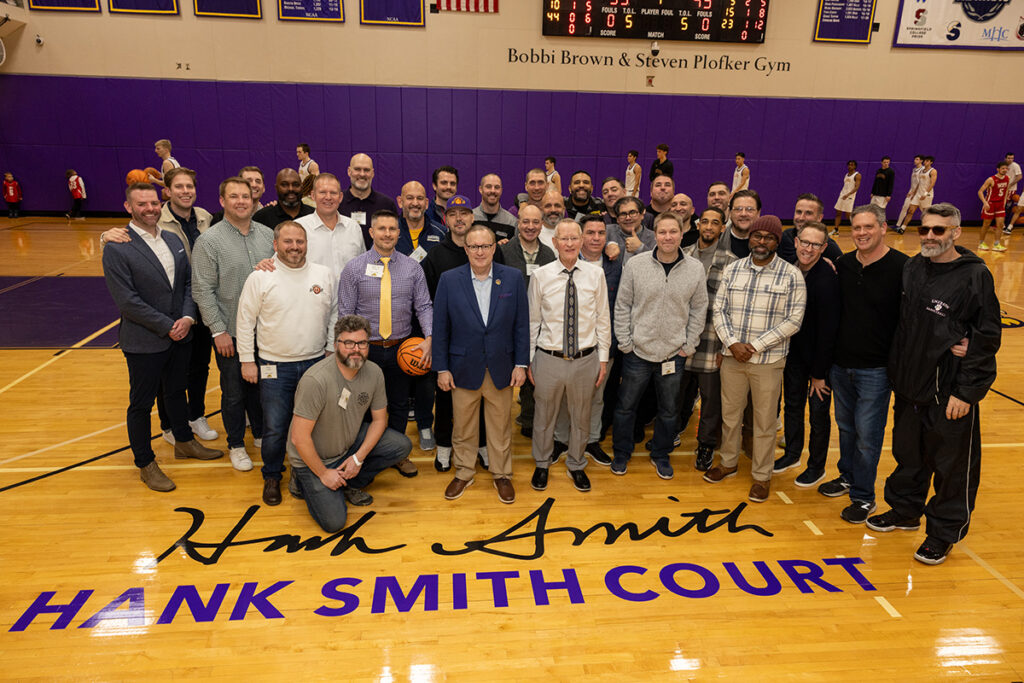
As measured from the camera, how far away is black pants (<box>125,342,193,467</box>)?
14.2 feet

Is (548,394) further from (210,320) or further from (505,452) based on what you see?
(210,320)

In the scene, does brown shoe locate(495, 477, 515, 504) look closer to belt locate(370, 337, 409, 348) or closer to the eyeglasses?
belt locate(370, 337, 409, 348)

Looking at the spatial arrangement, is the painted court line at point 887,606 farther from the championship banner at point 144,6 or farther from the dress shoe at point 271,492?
the championship banner at point 144,6

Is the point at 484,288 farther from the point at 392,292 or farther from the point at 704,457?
the point at 704,457

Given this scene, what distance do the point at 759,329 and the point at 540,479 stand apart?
6.25 feet

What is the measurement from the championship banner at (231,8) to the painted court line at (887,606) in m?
16.3

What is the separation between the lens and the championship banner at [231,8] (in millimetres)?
14273

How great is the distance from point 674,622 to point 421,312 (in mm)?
2677

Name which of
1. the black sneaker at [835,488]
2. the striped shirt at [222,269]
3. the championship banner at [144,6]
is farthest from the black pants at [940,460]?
the championship banner at [144,6]

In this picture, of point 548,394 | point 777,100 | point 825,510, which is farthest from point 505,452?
point 777,100

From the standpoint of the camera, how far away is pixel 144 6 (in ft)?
46.9

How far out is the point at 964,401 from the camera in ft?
11.7

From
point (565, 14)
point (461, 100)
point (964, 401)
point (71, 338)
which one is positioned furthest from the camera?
point (461, 100)

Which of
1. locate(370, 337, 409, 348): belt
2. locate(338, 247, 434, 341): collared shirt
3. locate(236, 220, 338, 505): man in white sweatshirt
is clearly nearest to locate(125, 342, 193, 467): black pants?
locate(236, 220, 338, 505): man in white sweatshirt
